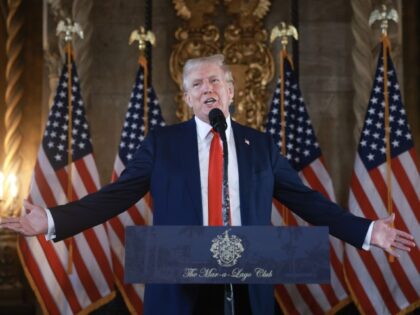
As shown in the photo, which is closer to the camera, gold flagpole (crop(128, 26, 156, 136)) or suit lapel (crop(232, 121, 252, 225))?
suit lapel (crop(232, 121, 252, 225))

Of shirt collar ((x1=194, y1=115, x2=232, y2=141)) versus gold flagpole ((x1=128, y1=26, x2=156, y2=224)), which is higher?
gold flagpole ((x1=128, y1=26, x2=156, y2=224))

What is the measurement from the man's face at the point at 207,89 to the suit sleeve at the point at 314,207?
0.34 metres

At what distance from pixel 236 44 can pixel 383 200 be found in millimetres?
2002

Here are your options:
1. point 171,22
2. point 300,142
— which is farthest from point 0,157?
point 300,142

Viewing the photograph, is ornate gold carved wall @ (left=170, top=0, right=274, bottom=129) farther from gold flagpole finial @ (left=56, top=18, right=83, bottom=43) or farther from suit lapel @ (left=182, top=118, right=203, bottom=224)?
suit lapel @ (left=182, top=118, right=203, bottom=224)

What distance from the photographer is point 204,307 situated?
8.21ft

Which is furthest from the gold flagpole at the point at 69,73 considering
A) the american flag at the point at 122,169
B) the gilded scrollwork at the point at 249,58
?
the gilded scrollwork at the point at 249,58

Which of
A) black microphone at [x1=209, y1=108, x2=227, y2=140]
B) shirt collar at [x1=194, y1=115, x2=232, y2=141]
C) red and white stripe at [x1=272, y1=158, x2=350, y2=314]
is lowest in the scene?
red and white stripe at [x1=272, y1=158, x2=350, y2=314]

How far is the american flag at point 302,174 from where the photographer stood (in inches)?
209

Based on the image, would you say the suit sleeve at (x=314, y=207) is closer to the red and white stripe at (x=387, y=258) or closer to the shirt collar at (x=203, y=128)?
the shirt collar at (x=203, y=128)

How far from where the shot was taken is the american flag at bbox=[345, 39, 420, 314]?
508cm

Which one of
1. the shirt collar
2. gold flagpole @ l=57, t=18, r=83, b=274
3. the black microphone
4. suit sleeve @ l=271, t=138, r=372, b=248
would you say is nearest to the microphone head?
the black microphone

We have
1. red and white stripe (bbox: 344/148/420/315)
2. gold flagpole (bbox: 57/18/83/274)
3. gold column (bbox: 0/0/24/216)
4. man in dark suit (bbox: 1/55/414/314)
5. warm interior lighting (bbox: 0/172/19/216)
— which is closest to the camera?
man in dark suit (bbox: 1/55/414/314)

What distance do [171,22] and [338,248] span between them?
8.52 ft
